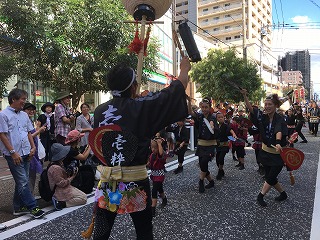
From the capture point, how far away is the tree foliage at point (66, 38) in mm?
8289

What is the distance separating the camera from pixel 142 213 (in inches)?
85.5

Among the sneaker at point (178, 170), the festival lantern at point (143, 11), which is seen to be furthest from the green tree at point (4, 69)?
the festival lantern at point (143, 11)

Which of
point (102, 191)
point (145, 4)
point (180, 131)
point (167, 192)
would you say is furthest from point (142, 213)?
point (180, 131)

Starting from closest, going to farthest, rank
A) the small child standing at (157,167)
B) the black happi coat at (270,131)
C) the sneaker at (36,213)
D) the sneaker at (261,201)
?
1. the sneaker at (36,213)
2. the small child standing at (157,167)
3. the sneaker at (261,201)
4. the black happi coat at (270,131)

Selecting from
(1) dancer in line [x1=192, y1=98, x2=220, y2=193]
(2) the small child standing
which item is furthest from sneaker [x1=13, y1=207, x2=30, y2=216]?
(1) dancer in line [x1=192, y1=98, x2=220, y2=193]

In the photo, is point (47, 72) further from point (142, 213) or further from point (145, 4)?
point (142, 213)

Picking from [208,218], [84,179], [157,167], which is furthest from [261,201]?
[84,179]

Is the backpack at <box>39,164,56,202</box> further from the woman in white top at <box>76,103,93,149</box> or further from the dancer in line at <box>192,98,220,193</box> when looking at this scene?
the dancer in line at <box>192,98,220,193</box>

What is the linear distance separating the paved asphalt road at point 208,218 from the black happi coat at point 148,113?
1.93 meters

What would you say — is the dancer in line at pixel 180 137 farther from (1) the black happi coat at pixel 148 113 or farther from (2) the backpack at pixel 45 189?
(1) the black happi coat at pixel 148 113

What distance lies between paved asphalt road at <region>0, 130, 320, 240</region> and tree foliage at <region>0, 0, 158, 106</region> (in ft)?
13.6

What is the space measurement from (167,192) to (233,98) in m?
18.0

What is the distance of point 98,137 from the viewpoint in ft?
7.07

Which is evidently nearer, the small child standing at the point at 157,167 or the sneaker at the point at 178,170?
the small child standing at the point at 157,167
